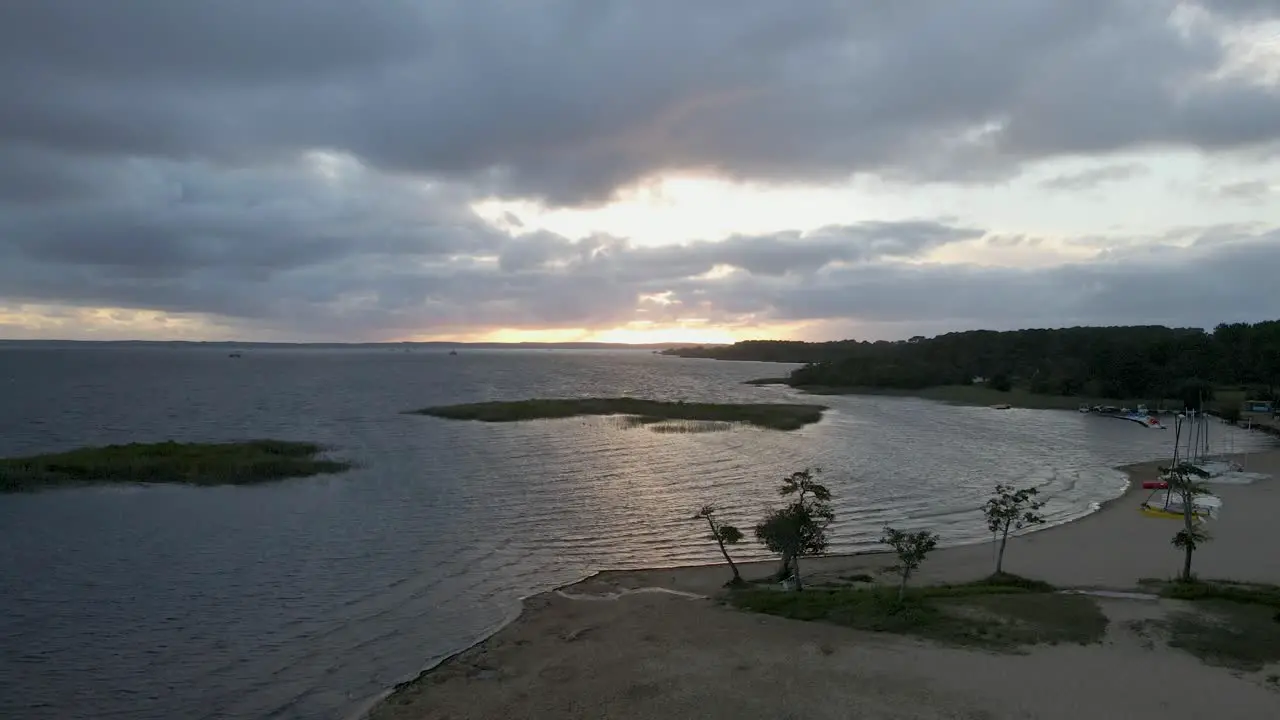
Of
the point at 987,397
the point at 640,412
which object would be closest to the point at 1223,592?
the point at 640,412

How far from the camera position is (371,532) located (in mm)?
32094

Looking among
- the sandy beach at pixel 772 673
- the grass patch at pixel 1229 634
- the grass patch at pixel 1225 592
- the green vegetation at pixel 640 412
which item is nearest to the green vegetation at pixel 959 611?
the sandy beach at pixel 772 673

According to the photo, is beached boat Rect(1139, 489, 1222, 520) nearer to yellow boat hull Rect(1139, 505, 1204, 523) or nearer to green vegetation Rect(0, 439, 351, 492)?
yellow boat hull Rect(1139, 505, 1204, 523)

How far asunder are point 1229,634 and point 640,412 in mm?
65547

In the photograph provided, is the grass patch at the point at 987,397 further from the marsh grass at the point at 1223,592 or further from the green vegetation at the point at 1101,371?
the marsh grass at the point at 1223,592

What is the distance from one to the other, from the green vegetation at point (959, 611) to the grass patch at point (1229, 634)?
1592 mm

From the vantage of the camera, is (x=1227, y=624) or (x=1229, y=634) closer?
(x=1229, y=634)

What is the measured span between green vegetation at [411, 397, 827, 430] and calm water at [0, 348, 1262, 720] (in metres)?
5.51

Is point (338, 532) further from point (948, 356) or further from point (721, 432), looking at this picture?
point (948, 356)

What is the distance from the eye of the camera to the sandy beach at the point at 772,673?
49.0 ft

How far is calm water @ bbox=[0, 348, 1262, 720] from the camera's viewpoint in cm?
1873

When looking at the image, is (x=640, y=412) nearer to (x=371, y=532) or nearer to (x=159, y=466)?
(x=159, y=466)

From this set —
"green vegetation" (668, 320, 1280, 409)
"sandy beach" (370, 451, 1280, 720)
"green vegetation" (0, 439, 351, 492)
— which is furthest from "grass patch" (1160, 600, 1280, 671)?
"green vegetation" (668, 320, 1280, 409)

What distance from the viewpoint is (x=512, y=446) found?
191 ft
